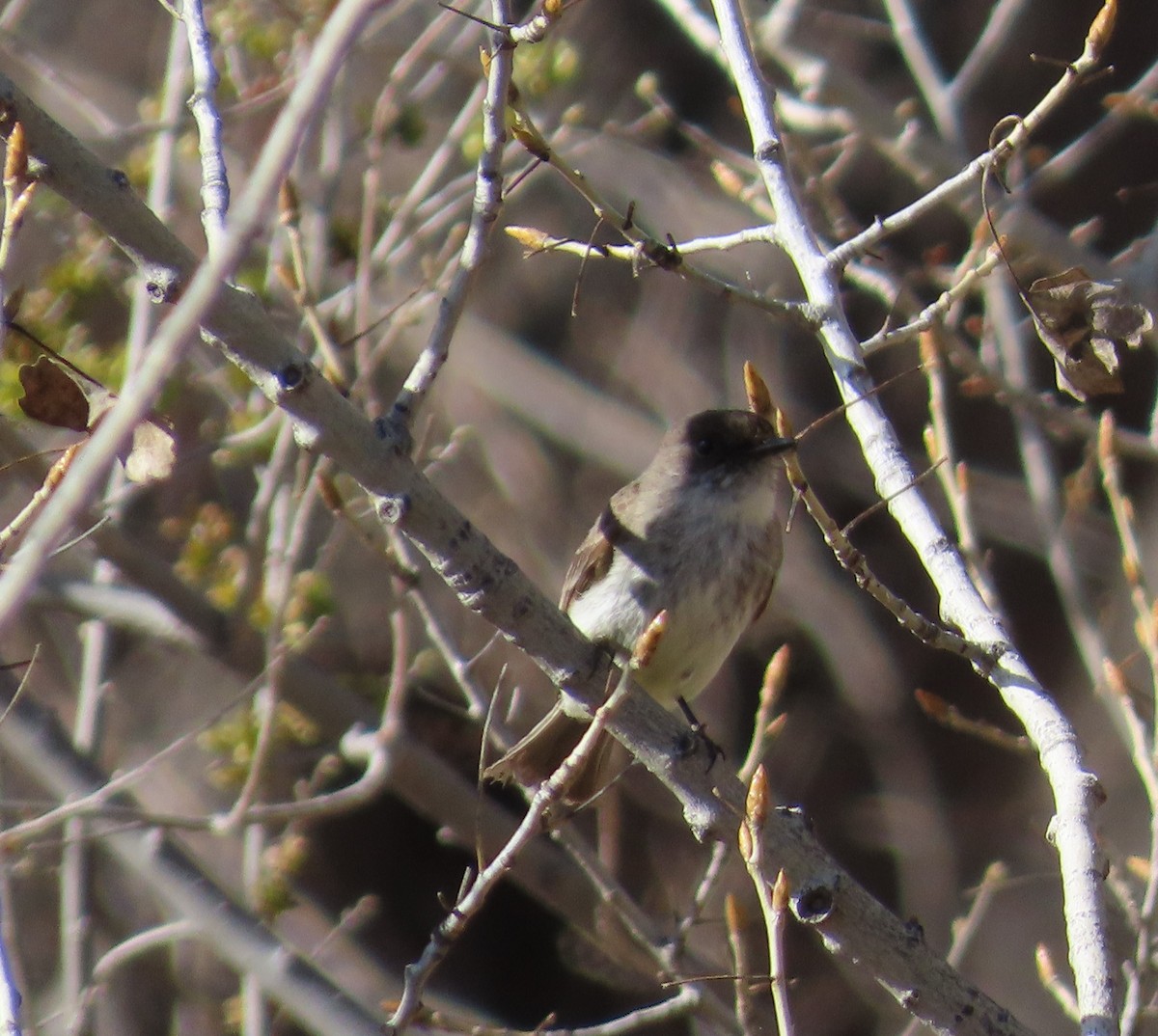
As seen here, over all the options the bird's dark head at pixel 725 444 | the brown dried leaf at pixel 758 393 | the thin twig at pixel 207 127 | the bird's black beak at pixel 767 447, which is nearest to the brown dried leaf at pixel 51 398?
the thin twig at pixel 207 127

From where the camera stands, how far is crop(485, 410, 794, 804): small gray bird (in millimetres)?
4574

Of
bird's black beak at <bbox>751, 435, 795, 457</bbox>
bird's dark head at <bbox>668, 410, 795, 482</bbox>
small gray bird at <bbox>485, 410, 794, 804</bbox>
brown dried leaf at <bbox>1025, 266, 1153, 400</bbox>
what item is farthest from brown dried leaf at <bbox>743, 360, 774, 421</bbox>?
bird's dark head at <bbox>668, 410, 795, 482</bbox>

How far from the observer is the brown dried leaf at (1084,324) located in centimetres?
286

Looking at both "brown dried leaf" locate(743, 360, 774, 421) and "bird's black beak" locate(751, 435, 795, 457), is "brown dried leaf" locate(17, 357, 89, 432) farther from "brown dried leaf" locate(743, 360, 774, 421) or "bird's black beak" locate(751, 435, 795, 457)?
"bird's black beak" locate(751, 435, 795, 457)

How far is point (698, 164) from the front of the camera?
28.1 ft

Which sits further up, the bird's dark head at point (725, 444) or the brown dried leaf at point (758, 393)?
the bird's dark head at point (725, 444)

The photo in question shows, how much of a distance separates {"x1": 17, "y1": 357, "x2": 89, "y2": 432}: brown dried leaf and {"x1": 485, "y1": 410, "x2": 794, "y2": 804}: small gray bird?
2.25 m

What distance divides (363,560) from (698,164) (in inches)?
115

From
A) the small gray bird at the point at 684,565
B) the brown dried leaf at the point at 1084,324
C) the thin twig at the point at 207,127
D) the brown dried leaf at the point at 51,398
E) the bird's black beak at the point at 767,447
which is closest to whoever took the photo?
the brown dried leaf at the point at 51,398

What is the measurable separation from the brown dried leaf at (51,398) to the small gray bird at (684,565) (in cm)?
225

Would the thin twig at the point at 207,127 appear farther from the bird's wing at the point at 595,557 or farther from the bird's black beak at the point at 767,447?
the bird's wing at the point at 595,557

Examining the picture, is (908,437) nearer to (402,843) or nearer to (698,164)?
(698,164)

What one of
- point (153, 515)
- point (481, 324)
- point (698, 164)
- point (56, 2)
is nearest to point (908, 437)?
point (698, 164)

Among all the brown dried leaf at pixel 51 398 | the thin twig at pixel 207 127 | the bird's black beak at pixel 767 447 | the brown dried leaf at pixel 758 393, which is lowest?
the brown dried leaf at pixel 51 398
